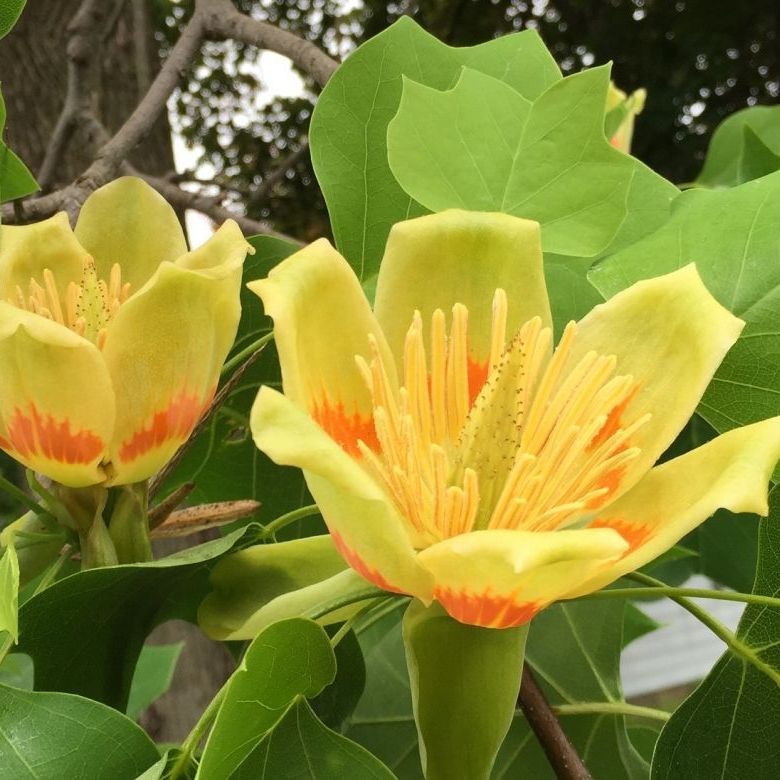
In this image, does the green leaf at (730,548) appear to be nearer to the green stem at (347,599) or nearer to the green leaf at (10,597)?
the green stem at (347,599)

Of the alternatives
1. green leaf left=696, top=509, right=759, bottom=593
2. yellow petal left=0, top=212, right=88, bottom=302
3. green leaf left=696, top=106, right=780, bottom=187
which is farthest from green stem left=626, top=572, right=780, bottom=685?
green leaf left=696, top=106, right=780, bottom=187

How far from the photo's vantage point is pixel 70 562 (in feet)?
1.93

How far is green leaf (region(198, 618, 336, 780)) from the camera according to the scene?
39 centimetres

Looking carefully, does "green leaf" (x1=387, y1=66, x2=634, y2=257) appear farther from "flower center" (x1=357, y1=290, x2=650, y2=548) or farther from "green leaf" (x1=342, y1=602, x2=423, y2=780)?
"green leaf" (x1=342, y1=602, x2=423, y2=780)

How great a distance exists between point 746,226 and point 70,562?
0.42 metres

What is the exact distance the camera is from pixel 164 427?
0.49m

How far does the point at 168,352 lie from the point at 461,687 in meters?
0.20

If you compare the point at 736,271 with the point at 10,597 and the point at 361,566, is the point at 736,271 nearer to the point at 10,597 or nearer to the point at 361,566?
the point at 361,566

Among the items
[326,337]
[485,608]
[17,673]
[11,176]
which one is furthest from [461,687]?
[17,673]

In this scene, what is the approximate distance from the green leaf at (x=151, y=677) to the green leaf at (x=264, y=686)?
26.5 inches

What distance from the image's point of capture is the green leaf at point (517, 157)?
505 millimetres

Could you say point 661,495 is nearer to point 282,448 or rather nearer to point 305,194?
point 282,448

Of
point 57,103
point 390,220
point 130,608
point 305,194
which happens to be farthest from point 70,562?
point 305,194

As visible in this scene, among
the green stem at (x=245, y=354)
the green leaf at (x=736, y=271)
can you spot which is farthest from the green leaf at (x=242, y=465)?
the green leaf at (x=736, y=271)
